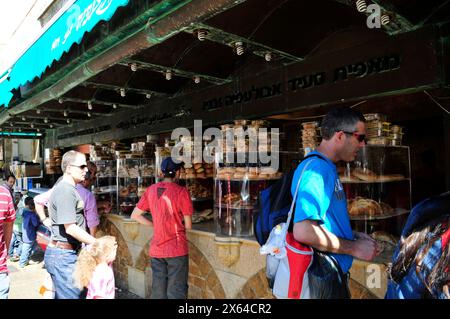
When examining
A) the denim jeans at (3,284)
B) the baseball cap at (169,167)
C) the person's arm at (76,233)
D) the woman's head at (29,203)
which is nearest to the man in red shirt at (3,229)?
the denim jeans at (3,284)

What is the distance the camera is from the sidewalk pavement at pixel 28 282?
5652 millimetres

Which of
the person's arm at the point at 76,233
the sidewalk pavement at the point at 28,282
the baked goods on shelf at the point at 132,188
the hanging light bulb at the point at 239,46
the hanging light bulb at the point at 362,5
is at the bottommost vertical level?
the sidewalk pavement at the point at 28,282

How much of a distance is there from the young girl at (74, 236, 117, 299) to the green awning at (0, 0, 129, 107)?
85.6 inches

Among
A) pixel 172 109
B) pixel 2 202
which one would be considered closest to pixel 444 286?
pixel 2 202

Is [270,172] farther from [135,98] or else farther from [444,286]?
[135,98]

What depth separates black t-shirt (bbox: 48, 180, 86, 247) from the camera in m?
3.51

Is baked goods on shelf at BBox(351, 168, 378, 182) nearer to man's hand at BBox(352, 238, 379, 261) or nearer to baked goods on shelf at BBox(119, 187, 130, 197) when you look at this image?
man's hand at BBox(352, 238, 379, 261)

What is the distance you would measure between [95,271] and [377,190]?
10.1 ft

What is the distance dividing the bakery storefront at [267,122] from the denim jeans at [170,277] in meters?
0.51

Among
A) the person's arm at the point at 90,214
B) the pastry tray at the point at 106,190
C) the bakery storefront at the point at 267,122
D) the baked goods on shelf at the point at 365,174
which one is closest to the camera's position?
the bakery storefront at the point at 267,122

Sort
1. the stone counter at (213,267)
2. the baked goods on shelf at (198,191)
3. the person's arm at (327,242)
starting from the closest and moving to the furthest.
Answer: the person's arm at (327,242), the stone counter at (213,267), the baked goods on shelf at (198,191)

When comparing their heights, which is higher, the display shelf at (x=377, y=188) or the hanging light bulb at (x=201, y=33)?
the hanging light bulb at (x=201, y=33)

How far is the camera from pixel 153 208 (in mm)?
4223

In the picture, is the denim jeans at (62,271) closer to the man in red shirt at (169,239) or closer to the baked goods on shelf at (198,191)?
the man in red shirt at (169,239)
